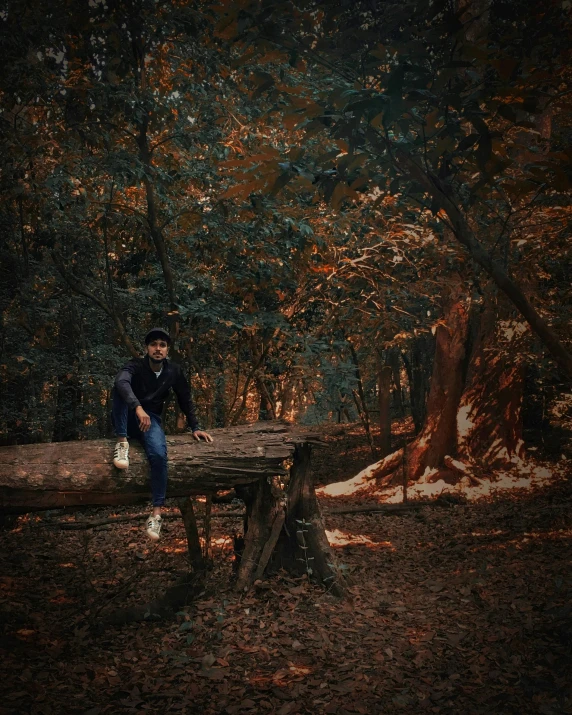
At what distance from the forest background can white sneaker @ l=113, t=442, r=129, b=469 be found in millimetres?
2565

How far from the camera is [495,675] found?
4.23 meters

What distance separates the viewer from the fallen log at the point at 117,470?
15.3 ft

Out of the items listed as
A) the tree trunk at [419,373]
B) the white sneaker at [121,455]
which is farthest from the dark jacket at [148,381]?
the tree trunk at [419,373]

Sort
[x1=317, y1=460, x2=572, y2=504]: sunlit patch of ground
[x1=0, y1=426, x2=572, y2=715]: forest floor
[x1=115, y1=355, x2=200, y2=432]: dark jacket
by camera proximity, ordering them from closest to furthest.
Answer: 1. [x1=0, y1=426, x2=572, y2=715]: forest floor
2. [x1=115, y1=355, x2=200, y2=432]: dark jacket
3. [x1=317, y1=460, x2=572, y2=504]: sunlit patch of ground

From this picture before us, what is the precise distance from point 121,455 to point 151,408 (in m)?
0.78

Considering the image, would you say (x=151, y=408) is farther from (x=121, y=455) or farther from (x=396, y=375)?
Result: (x=396, y=375)

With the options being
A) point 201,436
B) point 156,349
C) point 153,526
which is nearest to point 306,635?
point 153,526

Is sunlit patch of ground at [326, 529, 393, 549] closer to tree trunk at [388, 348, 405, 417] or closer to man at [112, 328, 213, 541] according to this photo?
man at [112, 328, 213, 541]

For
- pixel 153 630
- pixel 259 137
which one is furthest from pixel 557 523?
pixel 259 137

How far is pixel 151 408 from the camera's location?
18.4ft

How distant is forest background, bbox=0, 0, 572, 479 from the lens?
3225 mm

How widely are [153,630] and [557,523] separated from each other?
20.1 ft

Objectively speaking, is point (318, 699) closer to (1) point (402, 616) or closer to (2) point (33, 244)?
(1) point (402, 616)

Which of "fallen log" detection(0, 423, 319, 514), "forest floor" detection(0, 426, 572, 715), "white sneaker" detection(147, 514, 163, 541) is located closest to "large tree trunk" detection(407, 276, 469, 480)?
"forest floor" detection(0, 426, 572, 715)
